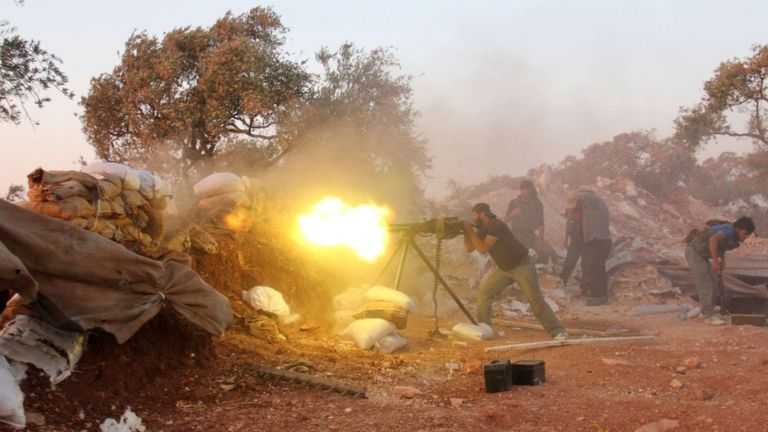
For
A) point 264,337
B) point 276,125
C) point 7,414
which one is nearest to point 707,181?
point 276,125

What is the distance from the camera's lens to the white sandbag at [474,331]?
817cm

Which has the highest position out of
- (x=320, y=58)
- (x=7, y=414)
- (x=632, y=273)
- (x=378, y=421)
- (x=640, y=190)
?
(x=320, y=58)

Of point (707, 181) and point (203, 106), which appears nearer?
point (203, 106)

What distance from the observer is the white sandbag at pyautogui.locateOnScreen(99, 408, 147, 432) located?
3979 millimetres

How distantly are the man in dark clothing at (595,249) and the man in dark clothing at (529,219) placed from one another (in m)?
1.56

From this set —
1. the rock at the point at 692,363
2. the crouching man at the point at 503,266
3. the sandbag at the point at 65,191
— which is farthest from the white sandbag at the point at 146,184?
the rock at the point at 692,363

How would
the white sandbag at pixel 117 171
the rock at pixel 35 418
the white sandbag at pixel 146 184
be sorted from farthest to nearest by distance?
1. the white sandbag at pixel 146 184
2. the white sandbag at pixel 117 171
3. the rock at pixel 35 418

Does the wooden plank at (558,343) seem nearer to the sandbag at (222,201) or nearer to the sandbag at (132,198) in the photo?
the sandbag at (222,201)

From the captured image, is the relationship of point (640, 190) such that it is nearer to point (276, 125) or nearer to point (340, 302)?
point (276, 125)

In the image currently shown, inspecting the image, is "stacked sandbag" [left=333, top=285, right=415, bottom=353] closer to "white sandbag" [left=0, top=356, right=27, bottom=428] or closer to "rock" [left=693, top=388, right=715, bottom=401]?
"rock" [left=693, top=388, right=715, bottom=401]

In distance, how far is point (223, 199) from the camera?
780cm

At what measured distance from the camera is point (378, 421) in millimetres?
4430

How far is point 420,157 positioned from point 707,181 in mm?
13949

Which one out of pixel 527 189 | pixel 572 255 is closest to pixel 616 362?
pixel 572 255
